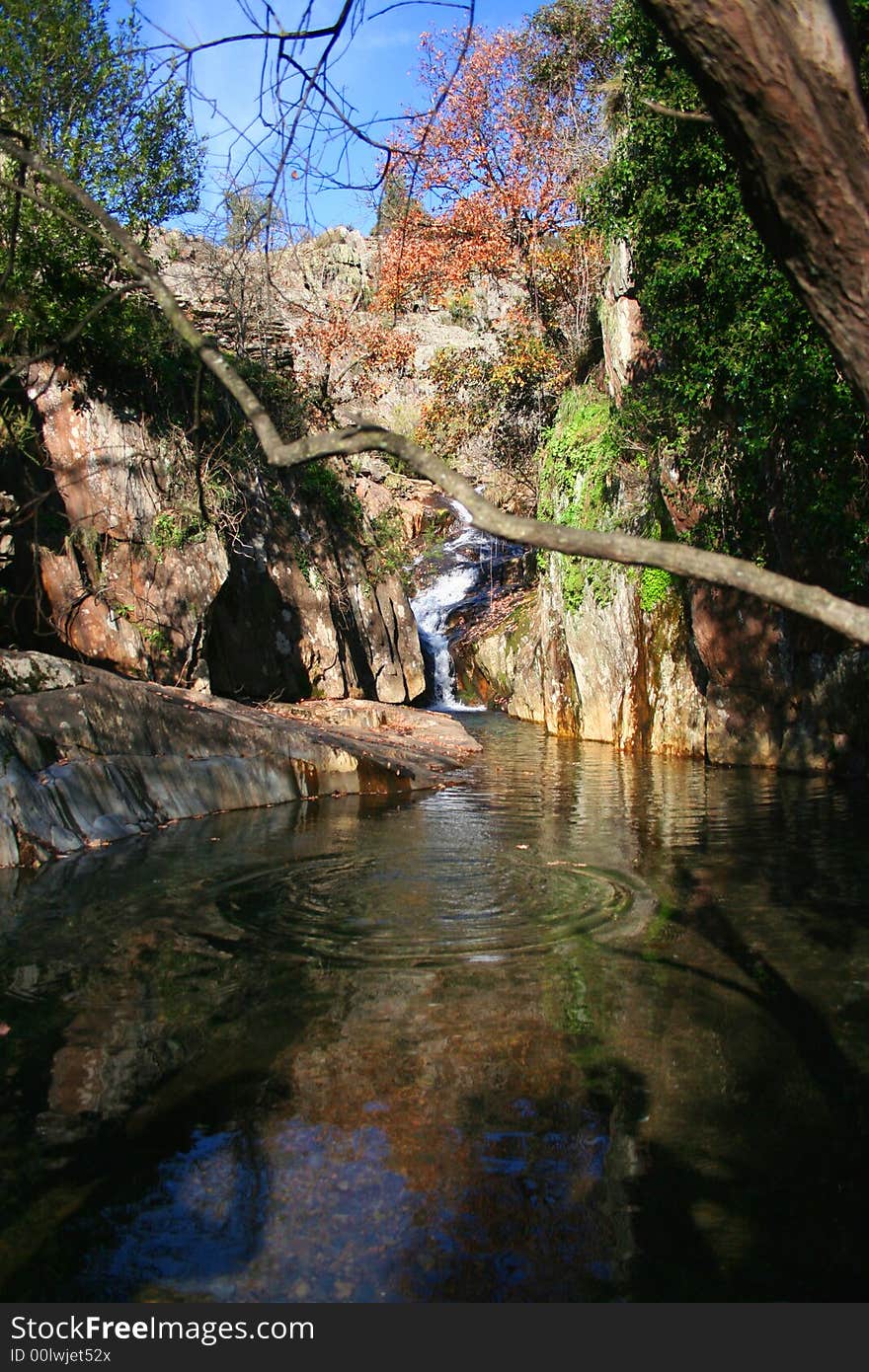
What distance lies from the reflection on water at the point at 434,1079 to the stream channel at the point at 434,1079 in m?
0.02

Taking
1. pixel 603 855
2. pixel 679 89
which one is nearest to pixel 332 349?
pixel 679 89

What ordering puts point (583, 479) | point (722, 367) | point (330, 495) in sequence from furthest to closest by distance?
1. point (330, 495)
2. point (583, 479)
3. point (722, 367)

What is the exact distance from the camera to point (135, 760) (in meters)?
11.2

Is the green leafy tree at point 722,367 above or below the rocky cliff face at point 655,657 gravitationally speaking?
above

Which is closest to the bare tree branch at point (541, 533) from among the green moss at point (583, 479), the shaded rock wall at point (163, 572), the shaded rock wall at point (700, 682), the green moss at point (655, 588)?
the shaded rock wall at point (163, 572)

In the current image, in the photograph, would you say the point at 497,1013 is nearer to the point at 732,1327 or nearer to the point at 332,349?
the point at 732,1327

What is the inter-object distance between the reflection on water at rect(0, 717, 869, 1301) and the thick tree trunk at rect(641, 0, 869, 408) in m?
2.89

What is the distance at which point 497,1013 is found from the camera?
5.42 meters

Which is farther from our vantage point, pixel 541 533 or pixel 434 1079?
pixel 434 1079

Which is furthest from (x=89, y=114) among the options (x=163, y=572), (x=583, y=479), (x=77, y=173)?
(x=583, y=479)

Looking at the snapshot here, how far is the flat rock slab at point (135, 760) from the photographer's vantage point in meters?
9.66

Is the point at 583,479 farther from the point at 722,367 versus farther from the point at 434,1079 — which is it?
the point at 434,1079

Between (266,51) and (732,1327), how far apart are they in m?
4.12

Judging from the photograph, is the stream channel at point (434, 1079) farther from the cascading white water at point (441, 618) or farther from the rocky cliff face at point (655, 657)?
Answer: the cascading white water at point (441, 618)
